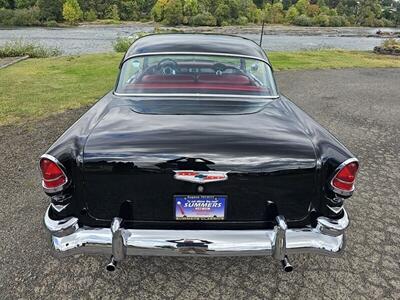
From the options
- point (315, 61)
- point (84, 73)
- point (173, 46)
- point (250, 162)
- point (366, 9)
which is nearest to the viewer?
point (250, 162)

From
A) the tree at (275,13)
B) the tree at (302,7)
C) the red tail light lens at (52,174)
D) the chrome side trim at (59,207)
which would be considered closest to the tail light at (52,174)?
the red tail light lens at (52,174)

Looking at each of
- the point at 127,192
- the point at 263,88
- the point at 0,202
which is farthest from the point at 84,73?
the point at 127,192

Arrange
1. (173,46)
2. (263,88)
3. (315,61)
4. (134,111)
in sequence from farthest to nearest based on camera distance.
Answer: (315,61)
(173,46)
(263,88)
(134,111)

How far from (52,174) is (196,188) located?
90 cm

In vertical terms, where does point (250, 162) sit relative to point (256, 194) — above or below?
above

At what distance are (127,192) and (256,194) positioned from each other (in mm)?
813

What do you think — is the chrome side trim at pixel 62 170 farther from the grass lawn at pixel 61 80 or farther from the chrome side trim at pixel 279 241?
the grass lawn at pixel 61 80

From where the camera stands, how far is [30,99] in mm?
7703

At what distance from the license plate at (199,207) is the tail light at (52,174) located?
28.1 inches

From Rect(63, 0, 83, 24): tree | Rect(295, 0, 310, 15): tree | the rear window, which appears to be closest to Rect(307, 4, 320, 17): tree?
Rect(295, 0, 310, 15): tree

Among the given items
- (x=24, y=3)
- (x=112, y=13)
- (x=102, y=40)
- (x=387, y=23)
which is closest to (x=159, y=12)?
(x=112, y=13)

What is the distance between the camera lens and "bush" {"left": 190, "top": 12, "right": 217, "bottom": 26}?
169 feet

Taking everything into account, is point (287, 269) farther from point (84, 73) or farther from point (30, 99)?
point (84, 73)

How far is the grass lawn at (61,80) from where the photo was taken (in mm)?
7059
